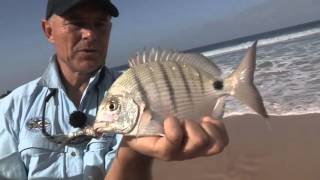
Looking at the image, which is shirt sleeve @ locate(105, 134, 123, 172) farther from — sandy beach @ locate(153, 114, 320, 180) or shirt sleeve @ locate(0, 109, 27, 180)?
sandy beach @ locate(153, 114, 320, 180)

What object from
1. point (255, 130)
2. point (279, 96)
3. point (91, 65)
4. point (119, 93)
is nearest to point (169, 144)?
point (119, 93)

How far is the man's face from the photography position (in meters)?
3.13

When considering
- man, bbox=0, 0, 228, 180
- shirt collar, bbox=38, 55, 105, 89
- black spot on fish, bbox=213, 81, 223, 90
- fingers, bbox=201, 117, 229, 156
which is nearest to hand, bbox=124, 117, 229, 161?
fingers, bbox=201, 117, 229, 156

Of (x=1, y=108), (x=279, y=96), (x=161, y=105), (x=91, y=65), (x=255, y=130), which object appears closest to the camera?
(x=161, y=105)

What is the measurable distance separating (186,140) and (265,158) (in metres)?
4.65

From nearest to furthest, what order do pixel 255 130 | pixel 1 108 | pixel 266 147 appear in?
pixel 1 108 < pixel 266 147 < pixel 255 130

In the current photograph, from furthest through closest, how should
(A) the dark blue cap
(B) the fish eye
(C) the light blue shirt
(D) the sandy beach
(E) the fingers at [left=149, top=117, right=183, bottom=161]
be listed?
(D) the sandy beach, (C) the light blue shirt, (A) the dark blue cap, (B) the fish eye, (E) the fingers at [left=149, top=117, right=183, bottom=161]

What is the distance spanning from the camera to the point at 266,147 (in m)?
7.04

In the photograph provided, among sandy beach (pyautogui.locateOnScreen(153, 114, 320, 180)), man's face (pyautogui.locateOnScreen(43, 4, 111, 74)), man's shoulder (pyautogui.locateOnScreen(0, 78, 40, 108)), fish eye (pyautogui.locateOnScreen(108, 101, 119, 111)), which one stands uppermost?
man's face (pyautogui.locateOnScreen(43, 4, 111, 74))

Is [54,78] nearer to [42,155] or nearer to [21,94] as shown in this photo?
[21,94]

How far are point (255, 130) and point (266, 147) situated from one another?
102 cm

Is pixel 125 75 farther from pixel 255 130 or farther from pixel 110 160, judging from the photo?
pixel 255 130

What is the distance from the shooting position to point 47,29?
347cm

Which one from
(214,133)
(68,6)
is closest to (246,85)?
(214,133)
